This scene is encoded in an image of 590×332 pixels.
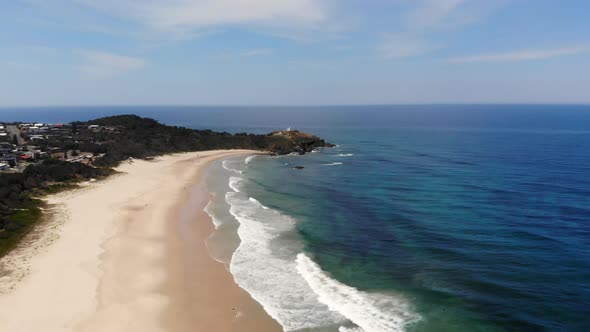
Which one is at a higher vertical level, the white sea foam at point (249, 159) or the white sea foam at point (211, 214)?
the white sea foam at point (249, 159)

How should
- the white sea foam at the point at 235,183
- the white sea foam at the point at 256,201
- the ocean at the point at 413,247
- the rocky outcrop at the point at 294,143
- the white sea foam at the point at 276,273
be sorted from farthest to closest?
the rocky outcrop at the point at 294,143
the white sea foam at the point at 235,183
the white sea foam at the point at 256,201
the ocean at the point at 413,247
the white sea foam at the point at 276,273

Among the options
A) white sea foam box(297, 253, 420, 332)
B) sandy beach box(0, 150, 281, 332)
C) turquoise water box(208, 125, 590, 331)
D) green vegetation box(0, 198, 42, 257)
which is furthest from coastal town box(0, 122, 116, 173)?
white sea foam box(297, 253, 420, 332)

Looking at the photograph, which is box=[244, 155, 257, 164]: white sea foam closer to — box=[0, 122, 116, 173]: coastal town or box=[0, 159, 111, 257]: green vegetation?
box=[0, 122, 116, 173]: coastal town

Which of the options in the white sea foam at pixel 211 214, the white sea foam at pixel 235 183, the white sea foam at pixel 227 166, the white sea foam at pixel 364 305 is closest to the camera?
the white sea foam at pixel 364 305

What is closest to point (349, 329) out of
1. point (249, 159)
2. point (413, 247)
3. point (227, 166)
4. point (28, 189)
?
point (413, 247)

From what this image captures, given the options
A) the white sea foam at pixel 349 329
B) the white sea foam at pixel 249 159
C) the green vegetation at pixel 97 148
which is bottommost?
the white sea foam at pixel 349 329

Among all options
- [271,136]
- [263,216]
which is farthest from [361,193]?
[271,136]

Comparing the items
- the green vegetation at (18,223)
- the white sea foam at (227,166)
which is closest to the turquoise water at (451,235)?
the white sea foam at (227,166)

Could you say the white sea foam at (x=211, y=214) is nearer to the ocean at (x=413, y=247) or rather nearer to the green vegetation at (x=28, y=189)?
the ocean at (x=413, y=247)
